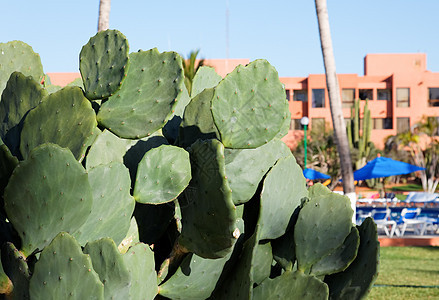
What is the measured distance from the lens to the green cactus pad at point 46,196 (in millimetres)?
1696

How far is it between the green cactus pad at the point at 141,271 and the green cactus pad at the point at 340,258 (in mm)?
592

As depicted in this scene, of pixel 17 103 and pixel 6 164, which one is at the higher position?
pixel 17 103

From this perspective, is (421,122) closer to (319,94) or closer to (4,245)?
(319,94)

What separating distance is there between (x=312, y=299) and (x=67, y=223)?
82cm

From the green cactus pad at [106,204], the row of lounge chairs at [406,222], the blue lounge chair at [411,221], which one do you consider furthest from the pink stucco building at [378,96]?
the green cactus pad at [106,204]

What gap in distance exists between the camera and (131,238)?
1.99m

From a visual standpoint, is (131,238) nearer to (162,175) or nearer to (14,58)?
(162,175)

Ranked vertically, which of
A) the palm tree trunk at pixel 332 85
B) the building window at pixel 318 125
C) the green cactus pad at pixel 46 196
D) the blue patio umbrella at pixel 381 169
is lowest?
the building window at pixel 318 125

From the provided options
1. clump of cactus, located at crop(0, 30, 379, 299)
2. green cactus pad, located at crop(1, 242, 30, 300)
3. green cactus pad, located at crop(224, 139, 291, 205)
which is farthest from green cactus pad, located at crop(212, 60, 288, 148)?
green cactus pad, located at crop(1, 242, 30, 300)

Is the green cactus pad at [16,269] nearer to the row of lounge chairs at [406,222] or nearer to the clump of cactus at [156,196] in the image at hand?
the clump of cactus at [156,196]

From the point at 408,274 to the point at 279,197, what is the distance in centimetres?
867

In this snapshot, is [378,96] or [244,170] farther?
[378,96]

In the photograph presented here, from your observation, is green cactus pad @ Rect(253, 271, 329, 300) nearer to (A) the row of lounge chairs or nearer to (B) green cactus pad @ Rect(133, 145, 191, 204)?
(B) green cactus pad @ Rect(133, 145, 191, 204)

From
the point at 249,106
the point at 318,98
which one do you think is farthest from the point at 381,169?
the point at 318,98
